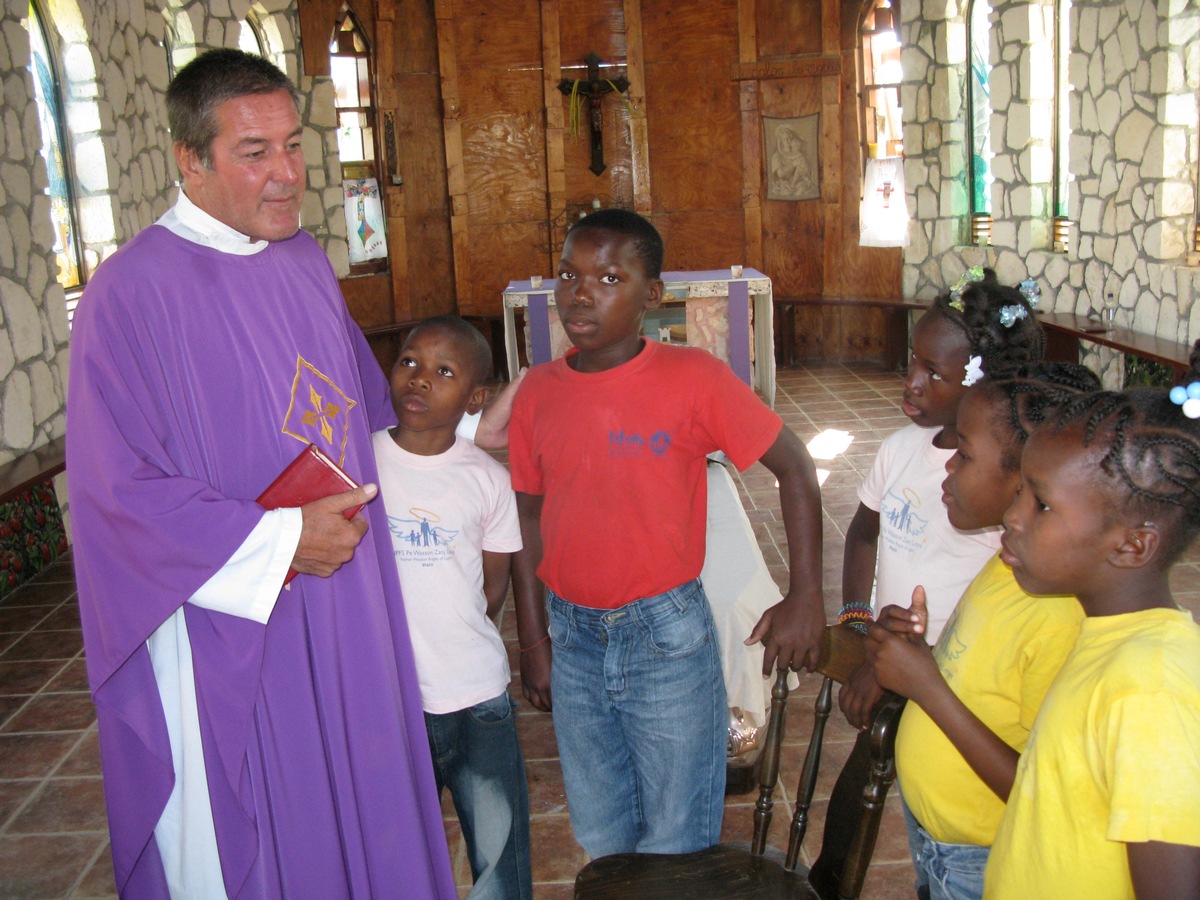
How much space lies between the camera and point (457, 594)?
192 centimetres

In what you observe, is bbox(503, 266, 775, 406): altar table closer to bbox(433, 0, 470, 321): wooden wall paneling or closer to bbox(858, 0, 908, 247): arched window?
bbox(858, 0, 908, 247): arched window

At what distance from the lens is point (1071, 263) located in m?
6.71

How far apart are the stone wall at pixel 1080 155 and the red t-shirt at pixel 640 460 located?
4.39m

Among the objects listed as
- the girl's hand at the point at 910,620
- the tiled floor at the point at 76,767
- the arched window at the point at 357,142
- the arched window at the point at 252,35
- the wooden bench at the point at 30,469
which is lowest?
the tiled floor at the point at 76,767

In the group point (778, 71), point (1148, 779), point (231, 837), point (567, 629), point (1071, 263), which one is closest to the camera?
point (1148, 779)

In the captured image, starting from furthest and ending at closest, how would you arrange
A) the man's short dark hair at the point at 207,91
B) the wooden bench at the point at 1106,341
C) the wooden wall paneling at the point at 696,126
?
the wooden wall paneling at the point at 696,126, the wooden bench at the point at 1106,341, the man's short dark hair at the point at 207,91

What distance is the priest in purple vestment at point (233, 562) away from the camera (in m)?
1.61

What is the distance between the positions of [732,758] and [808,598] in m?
1.21

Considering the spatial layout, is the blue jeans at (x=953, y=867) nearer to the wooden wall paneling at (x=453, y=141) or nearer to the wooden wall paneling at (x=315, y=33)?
the wooden wall paneling at (x=315, y=33)

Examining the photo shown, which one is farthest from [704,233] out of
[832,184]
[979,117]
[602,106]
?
[979,117]

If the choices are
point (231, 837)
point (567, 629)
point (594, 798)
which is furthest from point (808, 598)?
point (231, 837)

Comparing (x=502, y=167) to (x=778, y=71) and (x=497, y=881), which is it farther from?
(x=497, y=881)

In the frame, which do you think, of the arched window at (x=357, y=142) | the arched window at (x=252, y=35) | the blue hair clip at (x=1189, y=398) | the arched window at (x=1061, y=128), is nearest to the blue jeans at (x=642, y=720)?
the blue hair clip at (x=1189, y=398)

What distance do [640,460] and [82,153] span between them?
15.9 feet
